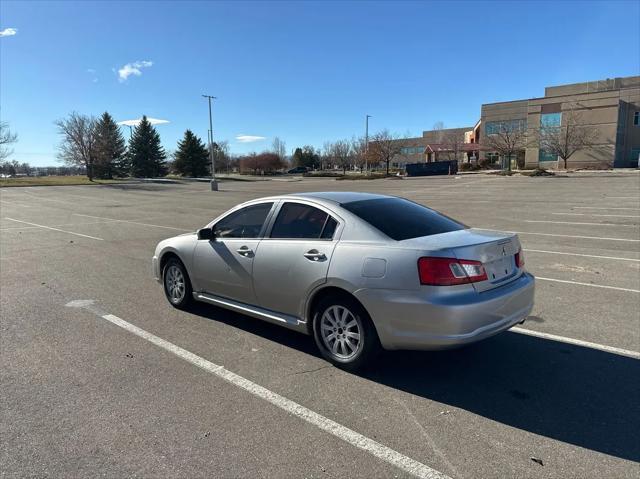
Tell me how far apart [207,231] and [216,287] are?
26.1 inches

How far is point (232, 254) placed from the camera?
16.0 feet

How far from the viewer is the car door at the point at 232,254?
473cm

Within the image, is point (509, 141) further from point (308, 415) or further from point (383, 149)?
point (308, 415)

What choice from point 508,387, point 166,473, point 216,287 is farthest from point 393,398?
point 216,287

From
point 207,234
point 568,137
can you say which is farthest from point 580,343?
point 568,137

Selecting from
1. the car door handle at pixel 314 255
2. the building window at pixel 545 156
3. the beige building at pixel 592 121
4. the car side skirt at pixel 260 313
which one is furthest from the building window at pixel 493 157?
the car door handle at pixel 314 255

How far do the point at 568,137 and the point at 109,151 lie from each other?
64385mm

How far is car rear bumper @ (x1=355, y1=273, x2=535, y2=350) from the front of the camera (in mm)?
3408

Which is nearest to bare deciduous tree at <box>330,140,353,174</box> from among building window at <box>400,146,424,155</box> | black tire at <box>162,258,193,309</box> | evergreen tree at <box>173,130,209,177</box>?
building window at <box>400,146,424,155</box>

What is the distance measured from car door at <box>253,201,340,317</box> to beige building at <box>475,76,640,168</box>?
2570 inches

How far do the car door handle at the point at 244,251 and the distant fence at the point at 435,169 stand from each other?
214 ft

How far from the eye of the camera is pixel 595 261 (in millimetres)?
8562

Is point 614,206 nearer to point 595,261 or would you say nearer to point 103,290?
point 595,261

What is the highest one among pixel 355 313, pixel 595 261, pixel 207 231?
pixel 207 231
